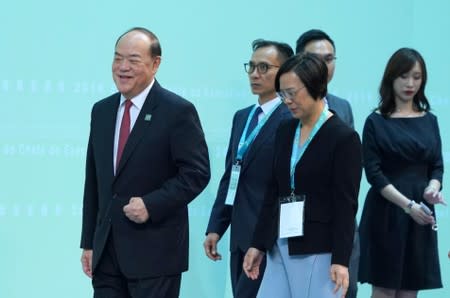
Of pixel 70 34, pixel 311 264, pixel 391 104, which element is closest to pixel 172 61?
pixel 70 34

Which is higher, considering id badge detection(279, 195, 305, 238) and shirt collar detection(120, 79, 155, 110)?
shirt collar detection(120, 79, 155, 110)

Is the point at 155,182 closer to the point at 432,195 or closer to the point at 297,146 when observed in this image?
the point at 297,146

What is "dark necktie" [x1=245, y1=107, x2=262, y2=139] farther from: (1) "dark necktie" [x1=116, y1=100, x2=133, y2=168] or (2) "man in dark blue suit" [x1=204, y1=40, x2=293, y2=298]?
(1) "dark necktie" [x1=116, y1=100, x2=133, y2=168]

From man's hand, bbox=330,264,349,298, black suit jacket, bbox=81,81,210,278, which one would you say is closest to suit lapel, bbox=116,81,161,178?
black suit jacket, bbox=81,81,210,278

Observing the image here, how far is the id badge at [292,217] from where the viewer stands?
280 centimetres

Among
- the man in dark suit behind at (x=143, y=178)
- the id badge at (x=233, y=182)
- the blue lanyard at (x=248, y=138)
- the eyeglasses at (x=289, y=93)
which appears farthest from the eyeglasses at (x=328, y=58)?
the eyeglasses at (x=289, y=93)

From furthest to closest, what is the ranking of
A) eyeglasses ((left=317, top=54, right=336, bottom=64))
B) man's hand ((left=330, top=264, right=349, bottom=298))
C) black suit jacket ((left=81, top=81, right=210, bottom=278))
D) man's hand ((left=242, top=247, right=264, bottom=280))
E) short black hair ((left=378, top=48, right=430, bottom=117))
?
short black hair ((left=378, top=48, right=430, bottom=117)) < eyeglasses ((left=317, top=54, right=336, bottom=64)) < black suit jacket ((left=81, top=81, right=210, bottom=278)) < man's hand ((left=242, top=247, right=264, bottom=280)) < man's hand ((left=330, top=264, right=349, bottom=298))

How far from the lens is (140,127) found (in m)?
3.15

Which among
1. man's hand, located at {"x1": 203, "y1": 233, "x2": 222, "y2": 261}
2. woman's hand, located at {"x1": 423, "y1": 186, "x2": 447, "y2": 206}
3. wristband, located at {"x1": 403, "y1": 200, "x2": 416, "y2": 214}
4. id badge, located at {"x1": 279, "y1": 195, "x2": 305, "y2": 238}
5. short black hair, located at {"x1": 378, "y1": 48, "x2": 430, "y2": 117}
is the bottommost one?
man's hand, located at {"x1": 203, "y1": 233, "x2": 222, "y2": 261}

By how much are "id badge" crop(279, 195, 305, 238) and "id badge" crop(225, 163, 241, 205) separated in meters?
→ 0.81

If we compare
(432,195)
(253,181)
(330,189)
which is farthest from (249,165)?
(432,195)

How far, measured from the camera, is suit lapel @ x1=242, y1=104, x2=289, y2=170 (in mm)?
3564

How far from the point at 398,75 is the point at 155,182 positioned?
1501 mm

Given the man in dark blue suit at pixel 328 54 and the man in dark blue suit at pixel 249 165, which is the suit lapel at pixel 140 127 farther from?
the man in dark blue suit at pixel 328 54
